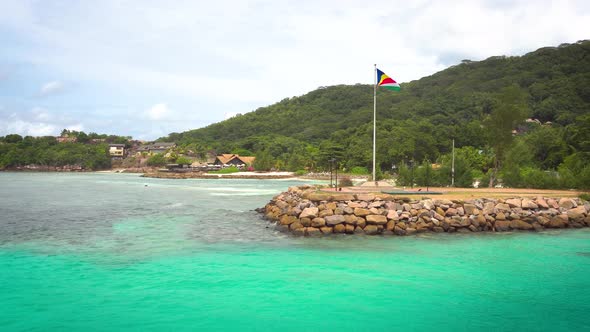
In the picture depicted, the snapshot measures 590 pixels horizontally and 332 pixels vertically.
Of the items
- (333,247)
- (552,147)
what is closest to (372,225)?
(333,247)

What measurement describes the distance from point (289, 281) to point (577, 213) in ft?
54.7

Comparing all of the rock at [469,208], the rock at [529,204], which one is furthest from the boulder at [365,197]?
the rock at [529,204]

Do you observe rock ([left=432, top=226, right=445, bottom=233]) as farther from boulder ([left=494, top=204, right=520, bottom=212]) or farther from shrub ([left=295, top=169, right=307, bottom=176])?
shrub ([left=295, top=169, right=307, bottom=176])

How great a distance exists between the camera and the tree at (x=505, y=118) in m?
34.9

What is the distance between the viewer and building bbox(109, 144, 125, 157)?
169m

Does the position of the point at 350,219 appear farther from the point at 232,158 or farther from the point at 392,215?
the point at 232,158

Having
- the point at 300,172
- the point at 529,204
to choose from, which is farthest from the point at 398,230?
the point at 300,172

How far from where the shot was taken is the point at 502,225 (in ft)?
67.2

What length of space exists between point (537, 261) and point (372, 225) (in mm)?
6814

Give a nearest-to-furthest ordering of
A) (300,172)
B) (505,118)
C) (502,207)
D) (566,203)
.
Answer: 1. (502,207)
2. (566,203)
3. (505,118)
4. (300,172)

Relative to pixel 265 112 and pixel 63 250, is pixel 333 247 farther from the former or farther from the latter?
pixel 265 112

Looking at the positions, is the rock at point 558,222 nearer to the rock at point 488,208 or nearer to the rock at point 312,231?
the rock at point 488,208

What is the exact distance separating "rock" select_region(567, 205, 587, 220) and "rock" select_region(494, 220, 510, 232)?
3.54 meters

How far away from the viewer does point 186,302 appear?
10.7 metres
